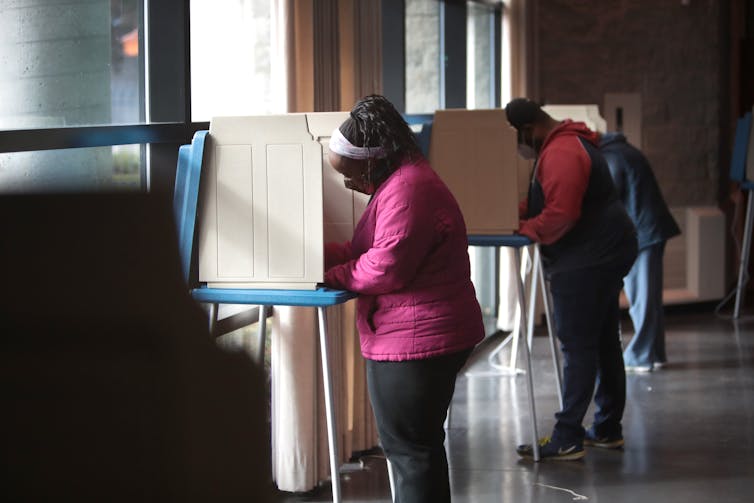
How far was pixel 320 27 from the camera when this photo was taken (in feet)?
11.6

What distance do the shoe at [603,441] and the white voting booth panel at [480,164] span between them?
3.01 feet

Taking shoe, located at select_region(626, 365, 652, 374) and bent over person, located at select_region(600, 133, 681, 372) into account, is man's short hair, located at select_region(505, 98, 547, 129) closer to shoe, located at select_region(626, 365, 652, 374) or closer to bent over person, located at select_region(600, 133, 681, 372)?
bent over person, located at select_region(600, 133, 681, 372)

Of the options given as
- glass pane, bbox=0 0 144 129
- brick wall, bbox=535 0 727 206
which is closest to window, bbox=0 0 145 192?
glass pane, bbox=0 0 144 129

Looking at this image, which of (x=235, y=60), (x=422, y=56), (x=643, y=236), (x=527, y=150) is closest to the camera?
(x=235, y=60)

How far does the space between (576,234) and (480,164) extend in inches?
17.0

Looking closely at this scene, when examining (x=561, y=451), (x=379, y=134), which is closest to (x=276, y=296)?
(x=379, y=134)

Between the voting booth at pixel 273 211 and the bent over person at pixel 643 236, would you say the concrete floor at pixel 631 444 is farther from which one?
the voting booth at pixel 273 211

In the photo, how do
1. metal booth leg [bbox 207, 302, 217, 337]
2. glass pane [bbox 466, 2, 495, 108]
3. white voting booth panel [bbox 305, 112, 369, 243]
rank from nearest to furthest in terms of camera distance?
1. metal booth leg [bbox 207, 302, 217, 337]
2. white voting booth panel [bbox 305, 112, 369, 243]
3. glass pane [bbox 466, 2, 495, 108]

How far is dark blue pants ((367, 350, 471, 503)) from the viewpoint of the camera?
2436 mm

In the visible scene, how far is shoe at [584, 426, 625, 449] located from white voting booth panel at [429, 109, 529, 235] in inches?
36.1

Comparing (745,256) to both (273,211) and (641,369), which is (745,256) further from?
(273,211)

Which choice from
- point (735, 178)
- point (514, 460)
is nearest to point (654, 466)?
point (514, 460)

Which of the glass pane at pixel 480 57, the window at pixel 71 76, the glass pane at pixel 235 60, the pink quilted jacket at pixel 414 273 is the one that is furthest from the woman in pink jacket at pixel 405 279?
the glass pane at pixel 480 57

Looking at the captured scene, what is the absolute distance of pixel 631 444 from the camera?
161 inches
